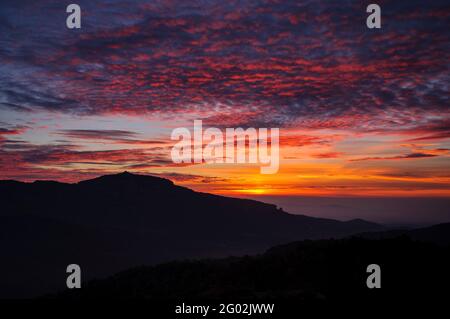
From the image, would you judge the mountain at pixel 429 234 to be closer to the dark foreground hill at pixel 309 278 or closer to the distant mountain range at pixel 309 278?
the distant mountain range at pixel 309 278

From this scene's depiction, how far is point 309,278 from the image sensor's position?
2270 cm

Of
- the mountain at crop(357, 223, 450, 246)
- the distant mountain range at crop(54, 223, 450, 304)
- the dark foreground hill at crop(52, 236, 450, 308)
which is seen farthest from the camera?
the mountain at crop(357, 223, 450, 246)

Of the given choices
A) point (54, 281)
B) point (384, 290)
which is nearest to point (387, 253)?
point (384, 290)

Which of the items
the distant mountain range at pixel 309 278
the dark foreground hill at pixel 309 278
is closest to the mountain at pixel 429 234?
the distant mountain range at pixel 309 278

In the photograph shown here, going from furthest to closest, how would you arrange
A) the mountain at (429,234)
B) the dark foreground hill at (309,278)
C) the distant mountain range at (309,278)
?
1. the mountain at (429,234)
2. the dark foreground hill at (309,278)
3. the distant mountain range at (309,278)

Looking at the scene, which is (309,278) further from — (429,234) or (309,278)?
(429,234)

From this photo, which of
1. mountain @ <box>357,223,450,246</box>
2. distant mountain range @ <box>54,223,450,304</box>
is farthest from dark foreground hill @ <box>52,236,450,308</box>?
mountain @ <box>357,223,450,246</box>

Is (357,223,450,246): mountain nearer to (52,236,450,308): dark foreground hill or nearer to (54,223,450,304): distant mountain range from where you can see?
(54,223,450,304): distant mountain range

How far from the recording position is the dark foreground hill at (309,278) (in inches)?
749

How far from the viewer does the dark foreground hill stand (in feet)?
62.4
